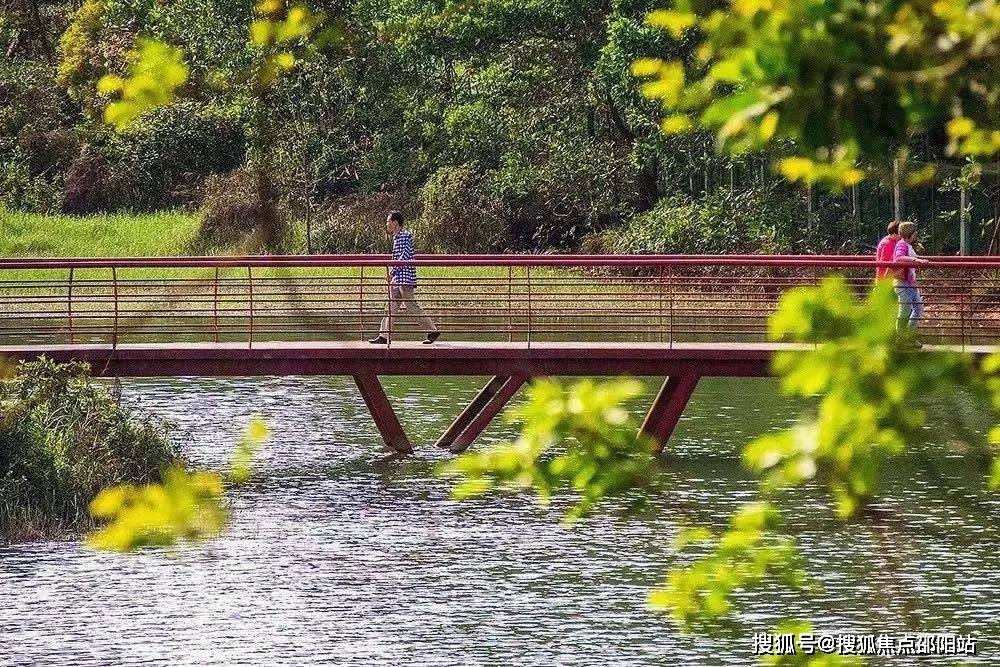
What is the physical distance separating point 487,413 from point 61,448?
17.2ft

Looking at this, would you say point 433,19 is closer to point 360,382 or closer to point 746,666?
point 746,666

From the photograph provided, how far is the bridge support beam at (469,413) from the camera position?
23.0 metres

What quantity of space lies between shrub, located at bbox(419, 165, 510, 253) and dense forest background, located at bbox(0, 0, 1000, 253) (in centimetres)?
4

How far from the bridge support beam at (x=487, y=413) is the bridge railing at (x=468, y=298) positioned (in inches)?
25.8

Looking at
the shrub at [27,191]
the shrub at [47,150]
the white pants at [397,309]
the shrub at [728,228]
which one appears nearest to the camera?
the white pants at [397,309]

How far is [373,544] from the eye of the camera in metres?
18.5

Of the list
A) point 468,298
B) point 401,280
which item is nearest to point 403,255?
point 401,280

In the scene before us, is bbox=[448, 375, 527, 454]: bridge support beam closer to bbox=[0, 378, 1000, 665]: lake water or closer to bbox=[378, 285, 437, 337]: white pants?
bbox=[0, 378, 1000, 665]: lake water

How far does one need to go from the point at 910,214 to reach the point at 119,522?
38.9m

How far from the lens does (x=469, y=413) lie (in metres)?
23.3

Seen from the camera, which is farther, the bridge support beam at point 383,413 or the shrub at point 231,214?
the shrub at point 231,214

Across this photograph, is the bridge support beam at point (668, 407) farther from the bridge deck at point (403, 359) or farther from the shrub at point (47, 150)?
the shrub at point (47, 150)

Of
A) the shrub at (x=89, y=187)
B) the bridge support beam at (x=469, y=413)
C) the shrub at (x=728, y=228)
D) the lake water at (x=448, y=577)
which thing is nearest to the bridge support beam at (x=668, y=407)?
the lake water at (x=448, y=577)

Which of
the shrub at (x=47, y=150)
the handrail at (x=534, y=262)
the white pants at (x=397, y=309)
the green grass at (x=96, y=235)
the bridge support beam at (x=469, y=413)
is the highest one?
the shrub at (x=47, y=150)
